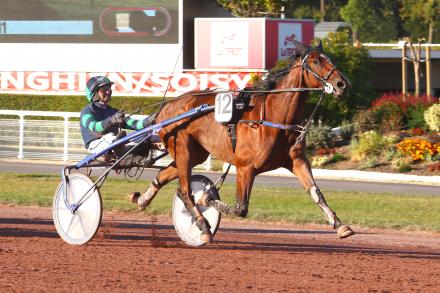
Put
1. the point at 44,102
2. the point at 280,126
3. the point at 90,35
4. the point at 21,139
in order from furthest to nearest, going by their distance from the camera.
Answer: the point at 90,35
the point at 44,102
the point at 21,139
the point at 280,126

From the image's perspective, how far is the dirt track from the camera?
765 centimetres

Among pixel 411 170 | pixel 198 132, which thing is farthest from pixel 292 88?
pixel 411 170

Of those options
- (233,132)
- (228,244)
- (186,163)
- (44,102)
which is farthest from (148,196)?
(44,102)

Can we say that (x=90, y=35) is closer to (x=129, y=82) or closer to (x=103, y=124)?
(x=129, y=82)

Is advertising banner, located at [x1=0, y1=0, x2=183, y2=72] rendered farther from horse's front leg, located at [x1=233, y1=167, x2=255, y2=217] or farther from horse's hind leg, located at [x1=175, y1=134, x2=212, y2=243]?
horse's front leg, located at [x1=233, y1=167, x2=255, y2=217]

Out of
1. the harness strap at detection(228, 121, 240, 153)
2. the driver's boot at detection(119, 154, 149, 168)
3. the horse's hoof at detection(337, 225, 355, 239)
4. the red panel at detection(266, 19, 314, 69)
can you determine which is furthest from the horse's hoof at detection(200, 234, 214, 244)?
the red panel at detection(266, 19, 314, 69)

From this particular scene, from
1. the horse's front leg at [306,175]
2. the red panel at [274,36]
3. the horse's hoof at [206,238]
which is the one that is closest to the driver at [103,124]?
the horse's hoof at [206,238]

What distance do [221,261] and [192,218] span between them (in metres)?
1.34

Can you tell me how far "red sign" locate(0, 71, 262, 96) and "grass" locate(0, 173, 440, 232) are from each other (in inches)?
403

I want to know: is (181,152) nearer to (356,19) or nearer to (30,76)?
(30,76)

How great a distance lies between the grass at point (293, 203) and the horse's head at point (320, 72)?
4.11 meters

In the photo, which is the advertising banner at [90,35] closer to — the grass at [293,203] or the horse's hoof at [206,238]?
the grass at [293,203]

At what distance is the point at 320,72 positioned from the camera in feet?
29.5

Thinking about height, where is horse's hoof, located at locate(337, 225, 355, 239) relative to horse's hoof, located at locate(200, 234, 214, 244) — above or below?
above
